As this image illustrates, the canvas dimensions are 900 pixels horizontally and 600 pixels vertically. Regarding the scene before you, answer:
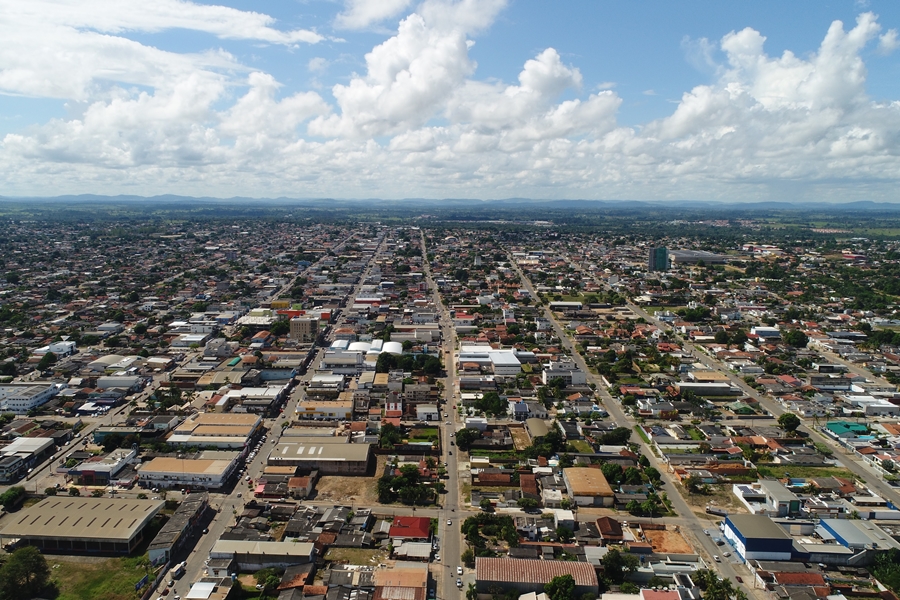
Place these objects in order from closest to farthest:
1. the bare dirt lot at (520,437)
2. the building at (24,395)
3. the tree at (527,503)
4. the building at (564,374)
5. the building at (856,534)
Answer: the building at (856,534), the tree at (527,503), the bare dirt lot at (520,437), the building at (24,395), the building at (564,374)

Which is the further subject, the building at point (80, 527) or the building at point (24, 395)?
the building at point (24, 395)

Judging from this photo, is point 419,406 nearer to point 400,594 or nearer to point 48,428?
point 400,594

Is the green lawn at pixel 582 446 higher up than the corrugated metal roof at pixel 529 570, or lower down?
lower down

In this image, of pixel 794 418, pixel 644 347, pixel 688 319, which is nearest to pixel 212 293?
pixel 644 347

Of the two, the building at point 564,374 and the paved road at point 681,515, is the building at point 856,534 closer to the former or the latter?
the paved road at point 681,515

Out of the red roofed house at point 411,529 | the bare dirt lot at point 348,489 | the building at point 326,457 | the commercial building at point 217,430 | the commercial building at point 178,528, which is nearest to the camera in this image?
the commercial building at point 178,528

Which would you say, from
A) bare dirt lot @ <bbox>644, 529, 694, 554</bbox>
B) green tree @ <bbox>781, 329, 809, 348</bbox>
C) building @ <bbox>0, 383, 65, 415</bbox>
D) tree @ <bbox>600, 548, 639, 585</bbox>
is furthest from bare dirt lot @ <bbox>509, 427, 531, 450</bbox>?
green tree @ <bbox>781, 329, 809, 348</bbox>

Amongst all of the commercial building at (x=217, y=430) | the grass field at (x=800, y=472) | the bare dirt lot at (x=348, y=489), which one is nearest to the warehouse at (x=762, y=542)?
the grass field at (x=800, y=472)

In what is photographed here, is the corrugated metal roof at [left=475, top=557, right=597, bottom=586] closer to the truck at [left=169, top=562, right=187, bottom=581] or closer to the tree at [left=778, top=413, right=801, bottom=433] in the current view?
the truck at [left=169, top=562, right=187, bottom=581]
